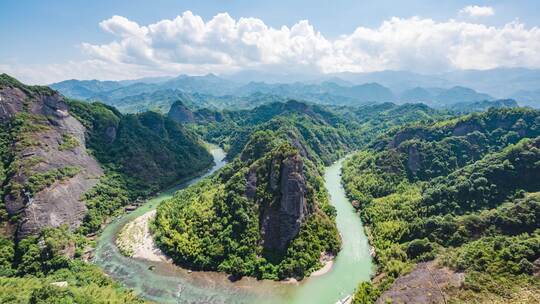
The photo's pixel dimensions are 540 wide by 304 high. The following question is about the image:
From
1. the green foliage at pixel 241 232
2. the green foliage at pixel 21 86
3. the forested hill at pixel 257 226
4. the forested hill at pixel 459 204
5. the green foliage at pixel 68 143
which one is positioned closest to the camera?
the forested hill at pixel 459 204

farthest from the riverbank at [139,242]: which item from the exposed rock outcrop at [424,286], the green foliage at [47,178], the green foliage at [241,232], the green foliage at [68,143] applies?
the exposed rock outcrop at [424,286]

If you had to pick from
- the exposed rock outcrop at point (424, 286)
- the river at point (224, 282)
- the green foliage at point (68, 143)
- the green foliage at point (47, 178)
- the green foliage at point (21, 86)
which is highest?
the green foliage at point (21, 86)

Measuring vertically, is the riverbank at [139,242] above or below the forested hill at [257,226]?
below

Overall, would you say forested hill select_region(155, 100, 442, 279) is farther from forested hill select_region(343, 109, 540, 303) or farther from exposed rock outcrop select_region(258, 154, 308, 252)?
forested hill select_region(343, 109, 540, 303)

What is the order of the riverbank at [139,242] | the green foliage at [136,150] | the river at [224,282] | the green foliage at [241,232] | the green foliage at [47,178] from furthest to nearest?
the green foliage at [136,150] < the green foliage at [47,178] < the riverbank at [139,242] < the green foliage at [241,232] < the river at [224,282]

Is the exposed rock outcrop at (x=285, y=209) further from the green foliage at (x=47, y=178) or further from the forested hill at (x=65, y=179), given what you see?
the green foliage at (x=47, y=178)

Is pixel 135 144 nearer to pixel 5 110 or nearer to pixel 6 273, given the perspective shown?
pixel 5 110

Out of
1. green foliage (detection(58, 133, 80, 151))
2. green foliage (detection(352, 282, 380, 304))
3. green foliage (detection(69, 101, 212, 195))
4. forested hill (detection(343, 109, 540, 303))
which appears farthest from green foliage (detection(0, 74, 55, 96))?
green foliage (detection(352, 282, 380, 304))
